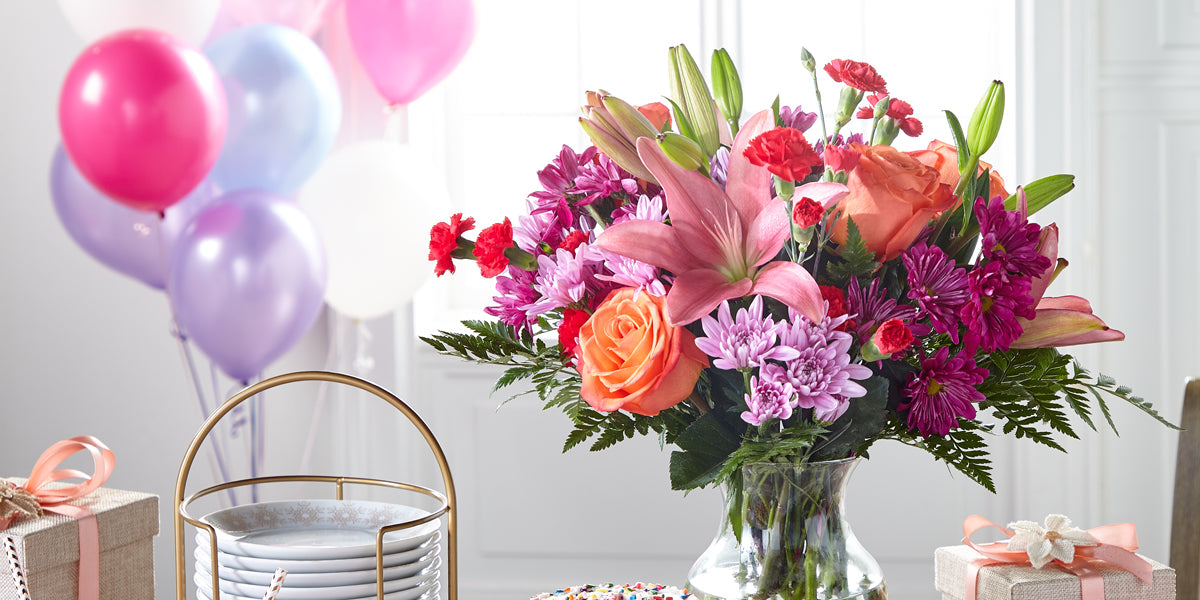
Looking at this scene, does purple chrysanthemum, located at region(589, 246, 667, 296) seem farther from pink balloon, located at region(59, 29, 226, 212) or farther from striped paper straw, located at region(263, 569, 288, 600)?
pink balloon, located at region(59, 29, 226, 212)

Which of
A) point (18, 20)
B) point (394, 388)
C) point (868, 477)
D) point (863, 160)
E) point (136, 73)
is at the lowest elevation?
point (868, 477)

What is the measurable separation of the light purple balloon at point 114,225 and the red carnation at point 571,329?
4.24 feet

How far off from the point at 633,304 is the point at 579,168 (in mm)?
134

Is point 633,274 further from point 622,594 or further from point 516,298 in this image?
point 622,594

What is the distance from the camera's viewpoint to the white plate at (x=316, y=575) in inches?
21.4

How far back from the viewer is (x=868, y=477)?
7.49ft

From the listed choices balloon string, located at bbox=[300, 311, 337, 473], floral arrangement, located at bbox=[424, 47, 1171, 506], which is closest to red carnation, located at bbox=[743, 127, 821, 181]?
floral arrangement, located at bbox=[424, 47, 1171, 506]

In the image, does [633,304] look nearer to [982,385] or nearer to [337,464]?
[982,385]

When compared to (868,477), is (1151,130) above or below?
above

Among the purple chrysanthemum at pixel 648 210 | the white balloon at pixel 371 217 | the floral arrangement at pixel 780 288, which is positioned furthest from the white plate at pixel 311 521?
the white balloon at pixel 371 217

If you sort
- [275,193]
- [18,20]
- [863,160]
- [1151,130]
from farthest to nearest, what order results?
[1151,130]
[18,20]
[275,193]
[863,160]

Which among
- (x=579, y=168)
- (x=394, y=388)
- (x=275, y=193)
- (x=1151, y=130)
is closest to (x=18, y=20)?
(x=275, y=193)

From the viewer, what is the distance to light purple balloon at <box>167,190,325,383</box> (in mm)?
1606

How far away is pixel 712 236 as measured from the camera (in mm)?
583
